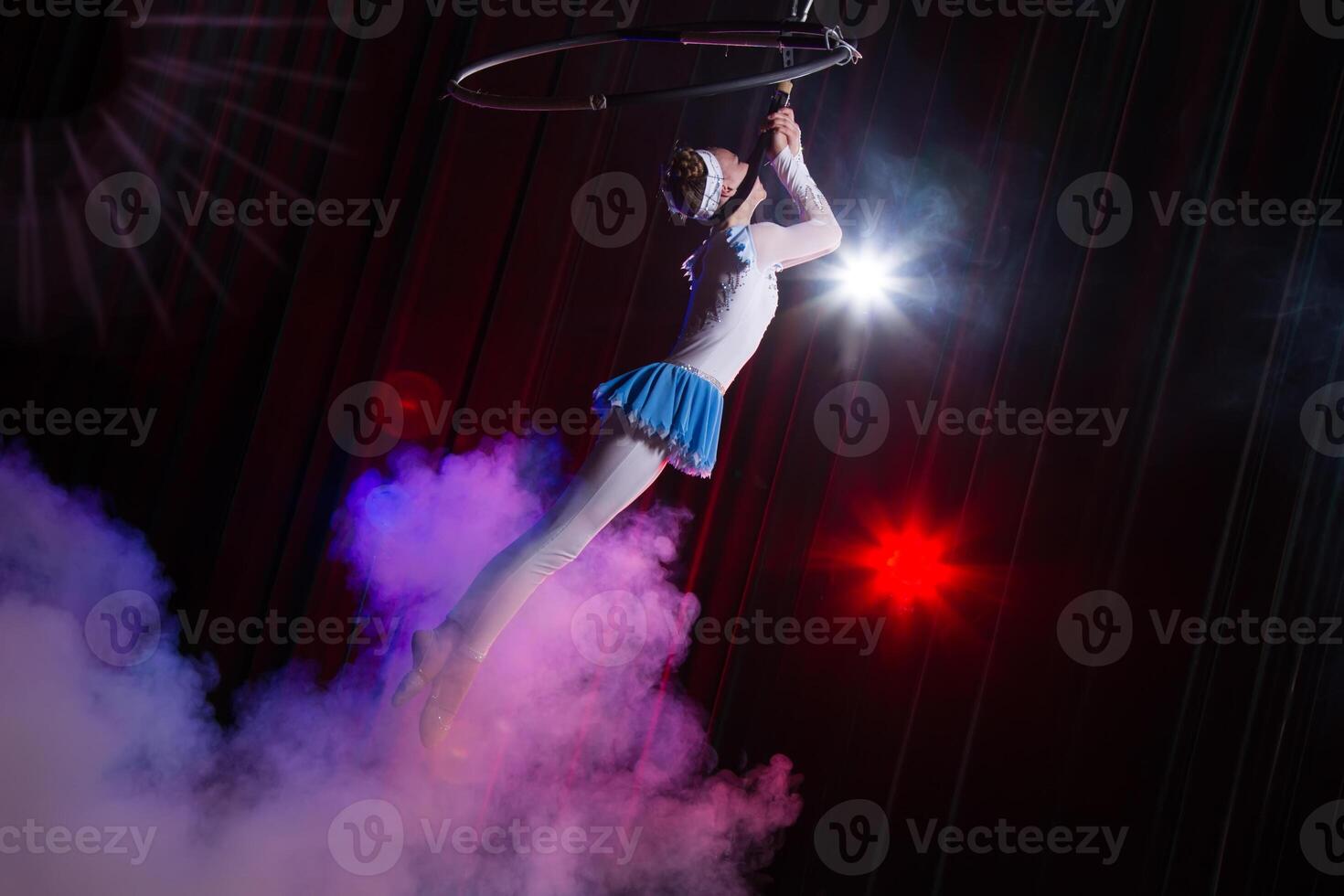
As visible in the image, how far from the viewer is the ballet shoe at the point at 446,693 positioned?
2523 millimetres

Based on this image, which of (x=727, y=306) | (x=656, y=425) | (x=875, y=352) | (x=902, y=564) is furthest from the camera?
(x=875, y=352)

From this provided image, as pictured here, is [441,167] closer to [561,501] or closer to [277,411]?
[277,411]

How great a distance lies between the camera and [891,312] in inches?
148

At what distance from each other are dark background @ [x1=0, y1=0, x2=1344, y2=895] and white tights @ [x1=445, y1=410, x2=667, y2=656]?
1252 millimetres

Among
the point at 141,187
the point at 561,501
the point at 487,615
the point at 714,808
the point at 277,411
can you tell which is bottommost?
the point at 714,808

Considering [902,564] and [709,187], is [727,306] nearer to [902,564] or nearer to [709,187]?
[709,187]

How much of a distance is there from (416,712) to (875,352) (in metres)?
2.15

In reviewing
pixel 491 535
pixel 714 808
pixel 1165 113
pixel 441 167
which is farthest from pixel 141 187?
pixel 1165 113

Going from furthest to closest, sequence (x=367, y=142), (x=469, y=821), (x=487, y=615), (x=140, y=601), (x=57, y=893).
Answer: (x=367, y=142) → (x=140, y=601) → (x=469, y=821) → (x=57, y=893) → (x=487, y=615)

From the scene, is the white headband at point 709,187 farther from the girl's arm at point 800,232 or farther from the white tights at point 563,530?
the white tights at point 563,530

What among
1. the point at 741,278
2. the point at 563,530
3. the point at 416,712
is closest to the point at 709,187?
the point at 741,278

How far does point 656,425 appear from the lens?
2.45 meters

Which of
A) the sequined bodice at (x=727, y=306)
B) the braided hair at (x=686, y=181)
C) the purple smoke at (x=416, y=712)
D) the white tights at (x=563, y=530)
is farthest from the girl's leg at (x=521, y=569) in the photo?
the purple smoke at (x=416, y=712)

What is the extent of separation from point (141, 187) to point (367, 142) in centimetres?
99
